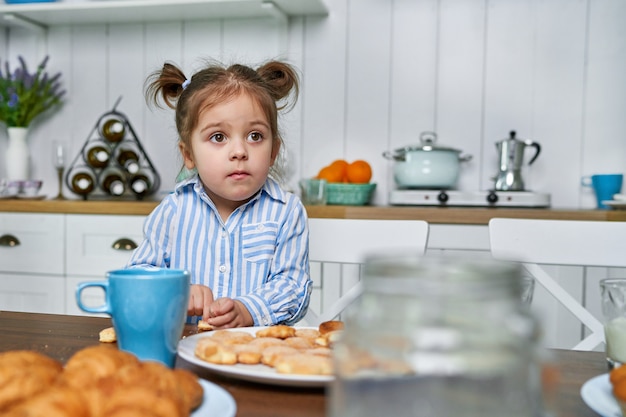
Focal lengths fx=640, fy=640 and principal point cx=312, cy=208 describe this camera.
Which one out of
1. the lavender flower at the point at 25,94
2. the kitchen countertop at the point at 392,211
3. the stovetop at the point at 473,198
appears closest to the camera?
the kitchen countertop at the point at 392,211

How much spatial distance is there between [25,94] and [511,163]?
2051 millimetres

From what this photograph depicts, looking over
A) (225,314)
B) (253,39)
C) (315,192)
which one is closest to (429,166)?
(315,192)

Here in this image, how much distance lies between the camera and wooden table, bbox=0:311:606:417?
52 cm

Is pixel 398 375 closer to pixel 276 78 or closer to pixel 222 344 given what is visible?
pixel 222 344

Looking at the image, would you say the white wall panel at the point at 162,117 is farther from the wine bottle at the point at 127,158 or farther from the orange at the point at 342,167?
the orange at the point at 342,167

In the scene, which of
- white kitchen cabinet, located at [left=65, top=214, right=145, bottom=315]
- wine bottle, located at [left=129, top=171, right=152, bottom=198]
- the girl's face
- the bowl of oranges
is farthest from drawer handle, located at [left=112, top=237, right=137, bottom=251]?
the girl's face

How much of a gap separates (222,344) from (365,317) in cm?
31

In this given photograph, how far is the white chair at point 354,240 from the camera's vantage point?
1.26m

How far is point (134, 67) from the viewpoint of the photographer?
9.36ft

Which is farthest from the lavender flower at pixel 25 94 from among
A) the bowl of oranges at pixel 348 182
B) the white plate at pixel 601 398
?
the white plate at pixel 601 398

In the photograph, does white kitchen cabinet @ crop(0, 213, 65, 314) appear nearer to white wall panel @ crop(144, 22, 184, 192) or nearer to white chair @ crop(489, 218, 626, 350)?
white wall panel @ crop(144, 22, 184, 192)

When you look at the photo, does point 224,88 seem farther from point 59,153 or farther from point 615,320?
point 59,153

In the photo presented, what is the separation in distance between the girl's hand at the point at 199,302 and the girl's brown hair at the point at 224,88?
1.34 feet

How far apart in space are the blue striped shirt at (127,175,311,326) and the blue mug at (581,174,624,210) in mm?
1501
